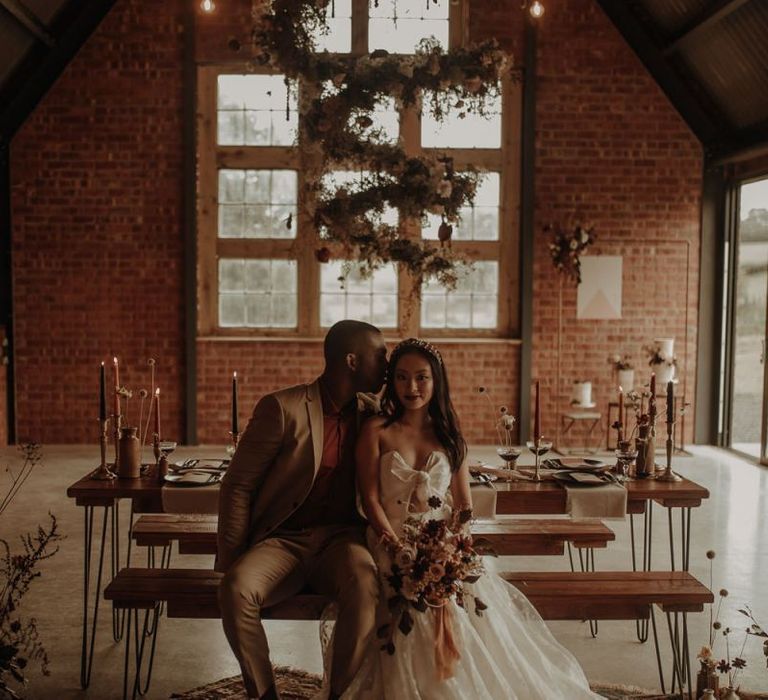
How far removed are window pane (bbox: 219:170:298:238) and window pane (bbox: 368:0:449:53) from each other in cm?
157

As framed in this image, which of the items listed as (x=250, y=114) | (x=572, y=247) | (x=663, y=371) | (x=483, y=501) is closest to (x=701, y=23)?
(x=572, y=247)

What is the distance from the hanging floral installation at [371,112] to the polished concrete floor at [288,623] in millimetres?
2323

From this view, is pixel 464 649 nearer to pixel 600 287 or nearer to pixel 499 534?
pixel 499 534

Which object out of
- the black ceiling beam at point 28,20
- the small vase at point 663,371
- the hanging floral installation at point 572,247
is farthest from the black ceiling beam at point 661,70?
the black ceiling beam at point 28,20

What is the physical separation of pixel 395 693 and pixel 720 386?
7.15m

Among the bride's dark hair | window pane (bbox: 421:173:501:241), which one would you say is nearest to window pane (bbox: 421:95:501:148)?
window pane (bbox: 421:173:501:241)

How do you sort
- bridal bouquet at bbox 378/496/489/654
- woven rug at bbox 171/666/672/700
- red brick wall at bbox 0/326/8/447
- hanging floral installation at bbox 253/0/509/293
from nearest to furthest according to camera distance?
1. bridal bouquet at bbox 378/496/489/654
2. woven rug at bbox 171/666/672/700
3. hanging floral installation at bbox 253/0/509/293
4. red brick wall at bbox 0/326/8/447

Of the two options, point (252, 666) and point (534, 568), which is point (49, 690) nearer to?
point (252, 666)

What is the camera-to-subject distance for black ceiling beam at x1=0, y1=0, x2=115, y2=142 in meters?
8.56

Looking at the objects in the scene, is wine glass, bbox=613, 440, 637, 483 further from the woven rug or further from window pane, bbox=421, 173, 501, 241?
window pane, bbox=421, 173, 501, 241

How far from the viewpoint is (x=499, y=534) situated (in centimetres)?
363

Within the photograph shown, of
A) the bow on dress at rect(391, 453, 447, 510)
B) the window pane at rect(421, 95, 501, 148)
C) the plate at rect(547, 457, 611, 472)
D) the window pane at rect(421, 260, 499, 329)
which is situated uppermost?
the window pane at rect(421, 95, 501, 148)

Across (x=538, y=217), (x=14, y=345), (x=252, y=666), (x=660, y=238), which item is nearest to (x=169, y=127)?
(x=14, y=345)

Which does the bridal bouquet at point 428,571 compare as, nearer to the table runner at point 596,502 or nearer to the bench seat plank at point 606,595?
the bench seat plank at point 606,595
